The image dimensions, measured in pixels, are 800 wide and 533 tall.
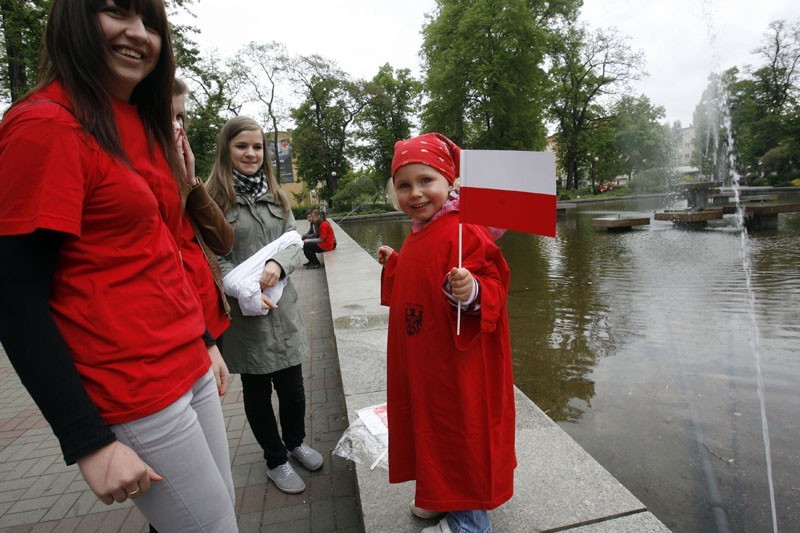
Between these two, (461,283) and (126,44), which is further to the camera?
(461,283)

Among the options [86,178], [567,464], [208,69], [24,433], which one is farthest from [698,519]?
[208,69]

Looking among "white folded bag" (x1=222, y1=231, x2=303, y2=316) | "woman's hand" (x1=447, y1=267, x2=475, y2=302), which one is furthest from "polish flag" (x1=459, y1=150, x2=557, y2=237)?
"white folded bag" (x1=222, y1=231, x2=303, y2=316)

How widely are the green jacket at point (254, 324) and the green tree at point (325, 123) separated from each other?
37855 mm

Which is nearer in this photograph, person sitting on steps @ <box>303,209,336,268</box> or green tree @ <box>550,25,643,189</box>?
person sitting on steps @ <box>303,209,336,268</box>

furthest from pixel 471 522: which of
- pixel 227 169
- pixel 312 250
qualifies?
pixel 312 250

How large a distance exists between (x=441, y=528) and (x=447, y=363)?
720mm

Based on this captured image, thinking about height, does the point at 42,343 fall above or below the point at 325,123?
below

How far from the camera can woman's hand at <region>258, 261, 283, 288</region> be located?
2.36 m

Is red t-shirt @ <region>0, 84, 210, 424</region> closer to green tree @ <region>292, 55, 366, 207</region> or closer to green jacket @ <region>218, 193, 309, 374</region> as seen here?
green jacket @ <region>218, 193, 309, 374</region>

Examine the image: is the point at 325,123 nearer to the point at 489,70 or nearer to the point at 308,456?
the point at 489,70

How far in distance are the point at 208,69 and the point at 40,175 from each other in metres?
35.7

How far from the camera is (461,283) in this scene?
1.52 m

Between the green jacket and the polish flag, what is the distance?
47.8 inches

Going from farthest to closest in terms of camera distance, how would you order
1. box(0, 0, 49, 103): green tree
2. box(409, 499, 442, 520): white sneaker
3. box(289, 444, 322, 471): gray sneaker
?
box(0, 0, 49, 103): green tree, box(289, 444, 322, 471): gray sneaker, box(409, 499, 442, 520): white sneaker
